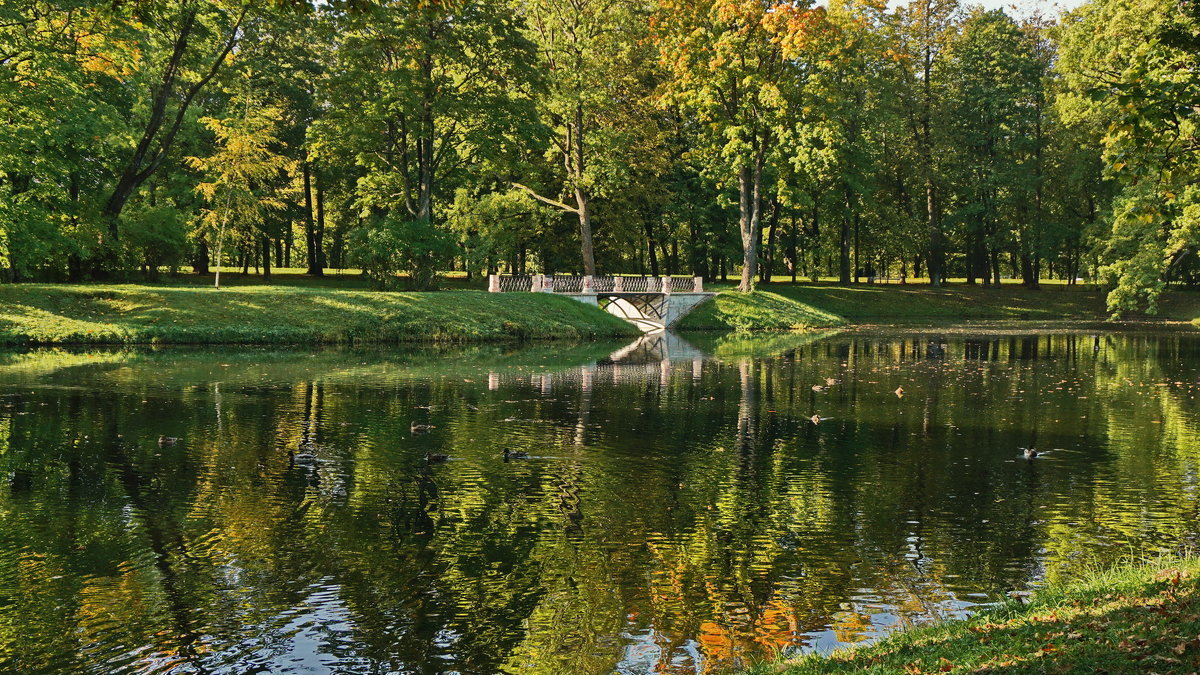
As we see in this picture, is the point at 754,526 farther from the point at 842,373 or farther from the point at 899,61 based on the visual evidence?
the point at 899,61

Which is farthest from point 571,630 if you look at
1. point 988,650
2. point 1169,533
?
point 1169,533

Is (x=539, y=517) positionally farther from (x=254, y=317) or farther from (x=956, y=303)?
(x=956, y=303)

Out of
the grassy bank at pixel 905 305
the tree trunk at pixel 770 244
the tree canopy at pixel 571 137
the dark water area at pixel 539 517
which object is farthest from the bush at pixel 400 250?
the tree trunk at pixel 770 244

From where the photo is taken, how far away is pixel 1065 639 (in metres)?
7.16

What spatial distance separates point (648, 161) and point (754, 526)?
182 feet

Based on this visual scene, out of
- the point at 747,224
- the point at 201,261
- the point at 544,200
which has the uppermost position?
the point at 544,200

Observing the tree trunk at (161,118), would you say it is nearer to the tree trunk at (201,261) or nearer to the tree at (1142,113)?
the tree trunk at (201,261)

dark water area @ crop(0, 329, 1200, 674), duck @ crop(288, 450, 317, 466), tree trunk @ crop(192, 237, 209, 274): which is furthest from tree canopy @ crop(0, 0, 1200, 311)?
duck @ crop(288, 450, 317, 466)

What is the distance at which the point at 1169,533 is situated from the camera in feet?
39.7

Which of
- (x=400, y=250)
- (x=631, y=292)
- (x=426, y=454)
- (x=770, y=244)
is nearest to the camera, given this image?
(x=426, y=454)

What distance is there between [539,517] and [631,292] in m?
46.6

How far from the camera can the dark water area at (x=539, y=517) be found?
8.91 metres

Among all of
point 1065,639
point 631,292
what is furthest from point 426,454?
point 631,292

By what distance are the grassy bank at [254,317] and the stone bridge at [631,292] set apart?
5.25 m
